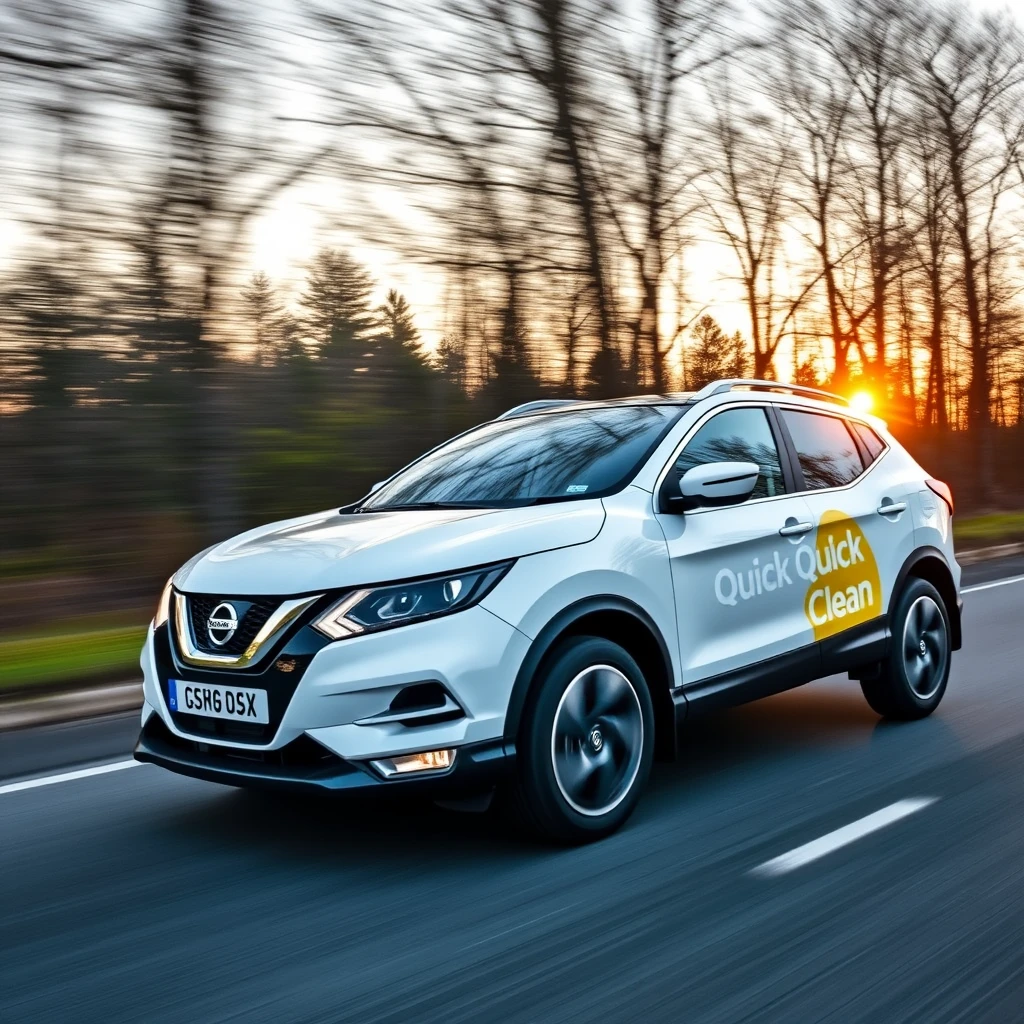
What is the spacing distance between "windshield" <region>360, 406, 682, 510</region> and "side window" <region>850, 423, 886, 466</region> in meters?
1.50

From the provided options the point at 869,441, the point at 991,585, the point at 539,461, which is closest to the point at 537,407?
the point at 539,461

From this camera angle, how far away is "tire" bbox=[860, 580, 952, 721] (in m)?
6.43

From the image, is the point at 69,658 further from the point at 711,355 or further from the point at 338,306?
the point at 711,355

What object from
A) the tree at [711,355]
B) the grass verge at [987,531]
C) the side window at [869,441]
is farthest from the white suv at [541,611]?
the grass verge at [987,531]

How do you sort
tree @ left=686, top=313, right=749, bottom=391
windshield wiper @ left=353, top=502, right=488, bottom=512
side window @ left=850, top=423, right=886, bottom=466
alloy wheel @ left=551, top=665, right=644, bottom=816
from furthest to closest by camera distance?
1. tree @ left=686, top=313, right=749, bottom=391
2. side window @ left=850, top=423, right=886, bottom=466
3. windshield wiper @ left=353, top=502, right=488, bottom=512
4. alloy wheel @ left=551, top=665, right=644, bottom=816

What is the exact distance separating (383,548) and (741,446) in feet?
6.67

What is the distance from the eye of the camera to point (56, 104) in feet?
36.3

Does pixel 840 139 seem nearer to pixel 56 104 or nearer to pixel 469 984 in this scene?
pixel 56 104

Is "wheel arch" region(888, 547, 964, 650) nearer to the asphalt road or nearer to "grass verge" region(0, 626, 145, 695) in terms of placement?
the asphalt road

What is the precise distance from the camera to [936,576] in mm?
6883

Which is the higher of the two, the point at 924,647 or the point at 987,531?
the point at 924,647

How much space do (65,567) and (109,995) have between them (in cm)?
826

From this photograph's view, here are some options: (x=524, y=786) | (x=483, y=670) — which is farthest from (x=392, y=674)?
(x=524, y=786)

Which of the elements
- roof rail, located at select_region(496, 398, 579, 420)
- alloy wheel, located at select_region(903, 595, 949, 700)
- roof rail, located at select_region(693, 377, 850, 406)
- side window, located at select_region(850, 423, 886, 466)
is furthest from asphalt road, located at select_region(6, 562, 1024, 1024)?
roof rail, located at select_region(496, 398, 579, 420)
